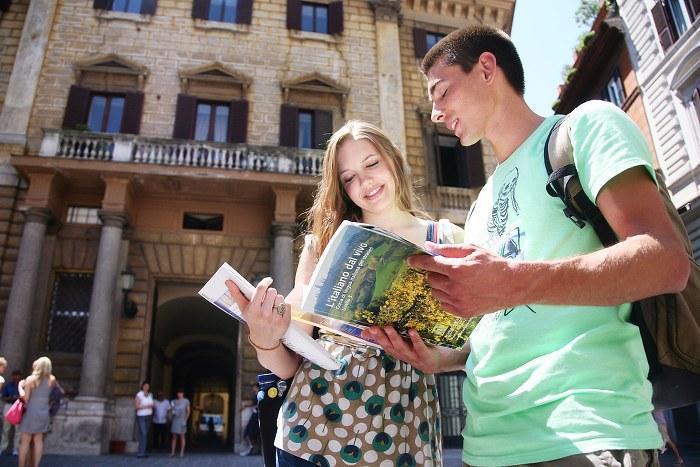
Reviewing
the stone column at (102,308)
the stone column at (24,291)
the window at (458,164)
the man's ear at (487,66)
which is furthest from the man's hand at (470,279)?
the window at (458,164)

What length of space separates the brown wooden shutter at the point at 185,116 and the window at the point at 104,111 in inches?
37.3

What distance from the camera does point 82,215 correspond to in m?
12.3

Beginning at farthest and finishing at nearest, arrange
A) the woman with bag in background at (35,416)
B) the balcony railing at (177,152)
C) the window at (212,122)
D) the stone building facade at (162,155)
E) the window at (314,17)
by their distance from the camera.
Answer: the window at (314,17)
the window at (212,122)
the balcony railing at (177,152)
the stone building facade at (162,155)
the woman with bag in background at (35,416)

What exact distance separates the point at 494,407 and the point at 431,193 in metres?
13.0

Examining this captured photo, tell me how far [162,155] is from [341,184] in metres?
11.2

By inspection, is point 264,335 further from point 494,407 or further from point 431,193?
point 431,193

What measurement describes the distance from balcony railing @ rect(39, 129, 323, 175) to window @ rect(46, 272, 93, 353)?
2855 millimetres

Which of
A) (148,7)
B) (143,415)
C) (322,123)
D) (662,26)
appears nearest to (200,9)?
(148,7)

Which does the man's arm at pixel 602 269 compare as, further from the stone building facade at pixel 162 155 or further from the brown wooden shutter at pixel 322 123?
the brown wooden shutter at pixel 322 123

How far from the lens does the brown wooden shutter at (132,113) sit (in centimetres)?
1302

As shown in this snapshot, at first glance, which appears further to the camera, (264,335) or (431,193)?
(431,193)

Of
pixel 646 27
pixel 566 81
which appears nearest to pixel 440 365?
pixel 646 27

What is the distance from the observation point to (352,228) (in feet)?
4.58

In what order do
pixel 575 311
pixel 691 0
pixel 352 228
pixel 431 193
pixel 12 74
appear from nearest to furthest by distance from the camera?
pixel 575 311, pixel 352 228, pixel 691 0, pixel 12 74, pixel 431 193
